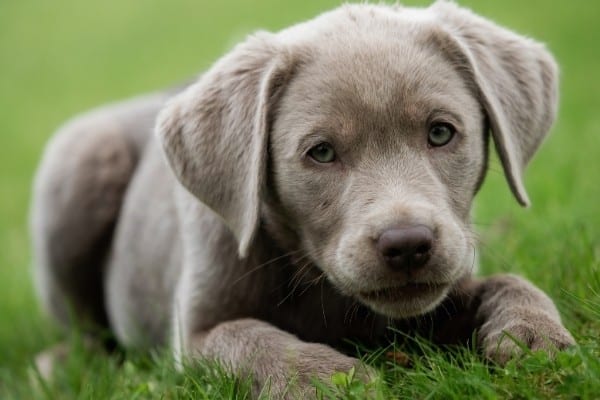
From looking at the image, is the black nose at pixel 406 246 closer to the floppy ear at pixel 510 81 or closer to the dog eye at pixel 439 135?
the dog eye at pixel 439 135

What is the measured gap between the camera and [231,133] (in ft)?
13.4

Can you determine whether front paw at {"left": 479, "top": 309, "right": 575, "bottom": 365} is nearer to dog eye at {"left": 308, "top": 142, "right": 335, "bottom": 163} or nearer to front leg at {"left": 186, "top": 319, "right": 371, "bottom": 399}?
front leg at {"left": 186, "top": 319, "right": 371, "bottom": 399}

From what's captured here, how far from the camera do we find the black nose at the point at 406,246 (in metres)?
3.42

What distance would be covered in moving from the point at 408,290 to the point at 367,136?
0.63m

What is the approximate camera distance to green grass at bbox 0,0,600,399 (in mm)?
3416

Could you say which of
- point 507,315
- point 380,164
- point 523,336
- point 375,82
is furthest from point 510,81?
point 523,336

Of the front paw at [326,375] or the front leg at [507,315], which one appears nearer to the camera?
the front paw at [326,375]

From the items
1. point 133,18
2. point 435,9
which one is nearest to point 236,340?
point 435,9

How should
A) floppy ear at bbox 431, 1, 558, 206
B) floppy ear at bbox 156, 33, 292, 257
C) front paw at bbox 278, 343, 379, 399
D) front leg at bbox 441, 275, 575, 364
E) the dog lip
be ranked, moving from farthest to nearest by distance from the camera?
floppy ear at bbox 431, 1, 558, 206
floppy ear at bbox 156, 33, 292, 257
the dog lip
front leg at bbox 441, 275, 575, 364
front paw at bbox 278, 343, 379, 399

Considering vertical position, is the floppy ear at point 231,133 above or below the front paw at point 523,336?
above

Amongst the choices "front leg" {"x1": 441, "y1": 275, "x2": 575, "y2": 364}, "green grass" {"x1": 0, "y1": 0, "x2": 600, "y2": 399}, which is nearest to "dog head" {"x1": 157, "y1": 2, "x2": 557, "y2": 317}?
"front leg" {"x1": 441, "y1": 275, "x2": 575, "y2": 364}

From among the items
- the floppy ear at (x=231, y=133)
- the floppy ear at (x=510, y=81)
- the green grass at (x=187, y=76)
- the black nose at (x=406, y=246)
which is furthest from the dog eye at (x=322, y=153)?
the green grass at (x=187, y=76)

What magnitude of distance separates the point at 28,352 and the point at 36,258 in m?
0.67

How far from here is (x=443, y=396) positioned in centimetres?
329
